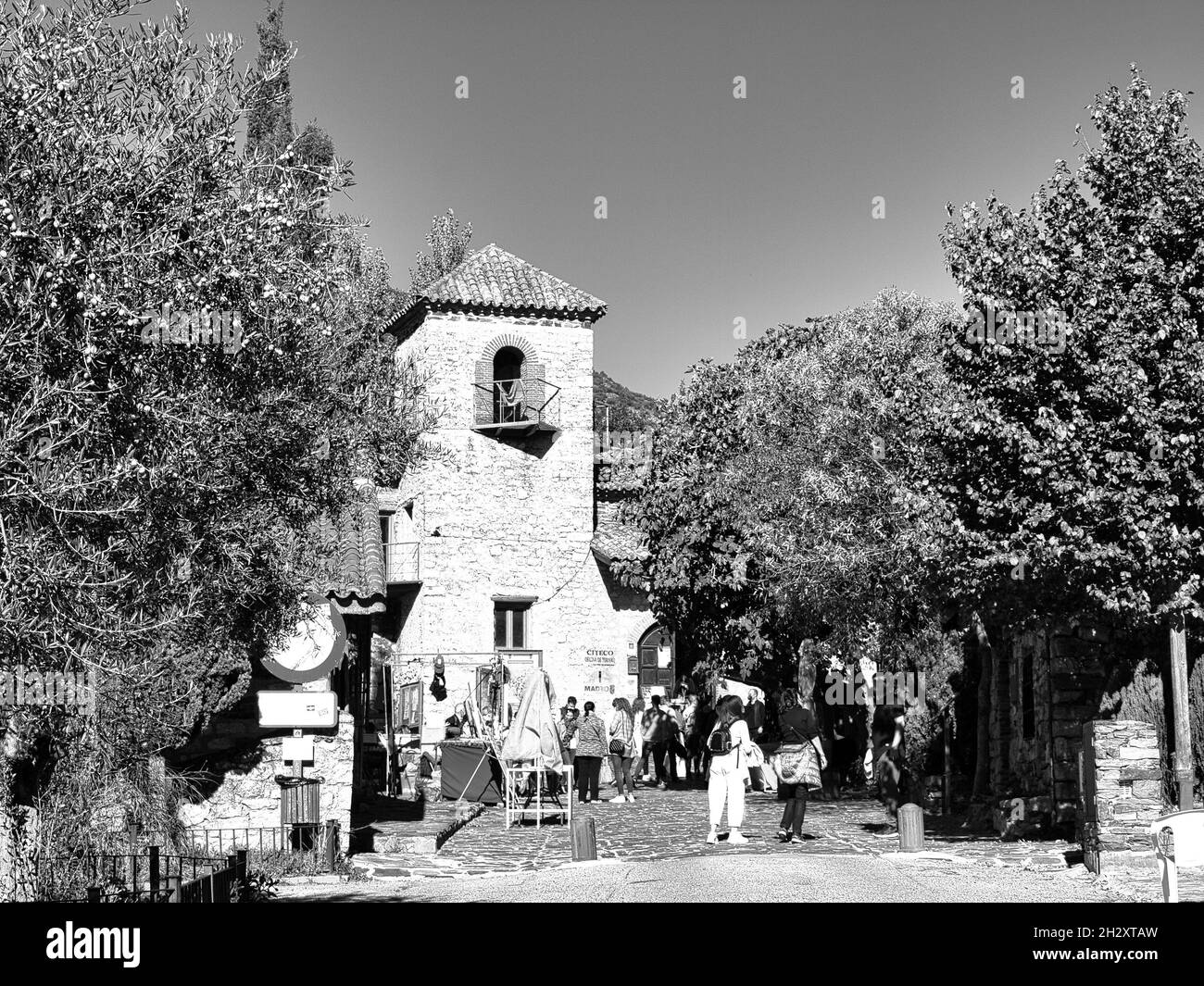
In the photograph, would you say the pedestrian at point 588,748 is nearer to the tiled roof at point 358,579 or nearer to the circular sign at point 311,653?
the tiled roof at point 358,579

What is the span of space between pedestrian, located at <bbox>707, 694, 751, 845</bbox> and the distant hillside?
27.2 meters

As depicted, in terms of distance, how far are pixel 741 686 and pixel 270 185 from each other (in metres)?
17.7

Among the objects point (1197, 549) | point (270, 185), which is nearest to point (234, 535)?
point (270, 185)

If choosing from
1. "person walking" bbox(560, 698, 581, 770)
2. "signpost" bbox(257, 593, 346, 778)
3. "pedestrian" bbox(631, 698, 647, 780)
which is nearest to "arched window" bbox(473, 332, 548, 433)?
"pedestrian" bbox(631, 698, 647, 780)

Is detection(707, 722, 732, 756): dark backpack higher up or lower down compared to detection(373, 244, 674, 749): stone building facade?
lower down

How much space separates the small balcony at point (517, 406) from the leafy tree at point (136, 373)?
23624 mm

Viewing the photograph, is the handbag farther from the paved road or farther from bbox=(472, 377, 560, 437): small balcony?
bbox=(472, 377, 560, 437): small balcony

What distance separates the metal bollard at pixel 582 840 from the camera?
49.4 feet

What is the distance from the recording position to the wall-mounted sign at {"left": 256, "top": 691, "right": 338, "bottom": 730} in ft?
49.8

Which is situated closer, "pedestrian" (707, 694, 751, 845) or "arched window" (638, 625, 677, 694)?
"pedestrian" (707, 694, 751, 845)

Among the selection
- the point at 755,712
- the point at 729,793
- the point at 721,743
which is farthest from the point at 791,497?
the point at 721,743

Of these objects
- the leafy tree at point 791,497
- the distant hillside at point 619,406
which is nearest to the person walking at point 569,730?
the leafy tree at point 791,497

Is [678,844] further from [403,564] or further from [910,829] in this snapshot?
[403,564]

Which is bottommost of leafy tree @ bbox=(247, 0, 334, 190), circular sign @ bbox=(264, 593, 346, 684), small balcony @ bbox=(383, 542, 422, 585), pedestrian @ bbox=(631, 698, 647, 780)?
pedestrian @ bbox=(631, 698, 647, 780)
